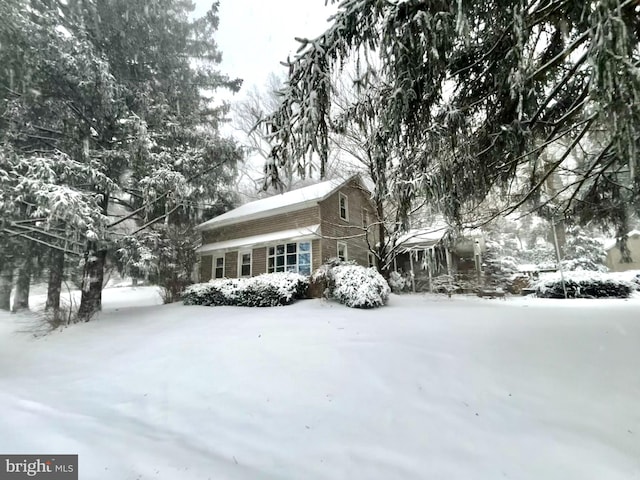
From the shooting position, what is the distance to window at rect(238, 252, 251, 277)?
48.1ft

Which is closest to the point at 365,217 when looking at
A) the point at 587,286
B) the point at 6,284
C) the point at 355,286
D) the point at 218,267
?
the point at 218,267

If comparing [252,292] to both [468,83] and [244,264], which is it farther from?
[468,83]

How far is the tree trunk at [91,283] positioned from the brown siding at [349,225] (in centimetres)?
781

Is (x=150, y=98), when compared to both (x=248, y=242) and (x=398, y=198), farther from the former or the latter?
(x=398, y=198)

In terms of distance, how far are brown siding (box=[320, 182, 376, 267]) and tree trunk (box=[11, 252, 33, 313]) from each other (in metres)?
10.8

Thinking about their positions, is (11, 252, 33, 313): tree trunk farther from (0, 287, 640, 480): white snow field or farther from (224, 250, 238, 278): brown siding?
(224, 250, 238, 278): brown siding

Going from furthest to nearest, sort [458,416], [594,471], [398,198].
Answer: [398,198] → [458,416] → [594,471]

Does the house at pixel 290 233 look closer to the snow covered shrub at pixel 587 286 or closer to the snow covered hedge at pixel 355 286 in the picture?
the snow covered hedge at pixel 355 286

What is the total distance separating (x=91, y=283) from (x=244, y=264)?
5.94 metres

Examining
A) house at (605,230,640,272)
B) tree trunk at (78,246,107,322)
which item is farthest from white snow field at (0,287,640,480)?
house at (605,230,640,272)

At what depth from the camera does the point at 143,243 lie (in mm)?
11297

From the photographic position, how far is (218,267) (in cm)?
1551

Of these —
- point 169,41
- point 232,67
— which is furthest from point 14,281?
point 232,67

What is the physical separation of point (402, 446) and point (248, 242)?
475 inches
